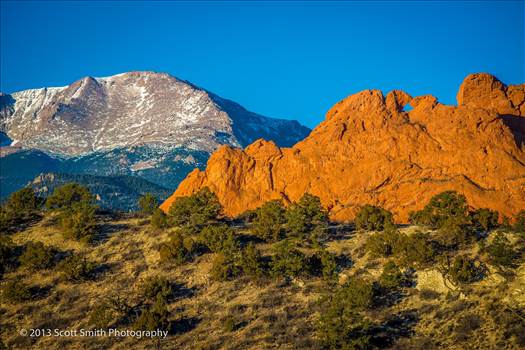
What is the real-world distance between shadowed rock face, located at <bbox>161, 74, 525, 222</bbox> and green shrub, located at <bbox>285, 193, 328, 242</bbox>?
17425mm

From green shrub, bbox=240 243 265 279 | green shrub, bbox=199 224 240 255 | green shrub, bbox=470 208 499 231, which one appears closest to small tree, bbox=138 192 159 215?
green shrub, bbox=199 224 240 255

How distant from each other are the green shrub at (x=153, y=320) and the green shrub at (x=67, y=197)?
3928 cm

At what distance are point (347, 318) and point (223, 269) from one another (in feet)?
55.4

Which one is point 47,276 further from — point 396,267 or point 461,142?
point 461,142

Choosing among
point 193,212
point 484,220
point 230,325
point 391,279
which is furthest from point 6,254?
point 484,220

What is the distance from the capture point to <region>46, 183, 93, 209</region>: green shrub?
309ft

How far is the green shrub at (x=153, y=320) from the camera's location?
189ft

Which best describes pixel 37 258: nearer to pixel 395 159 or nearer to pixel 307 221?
pixel 307 221

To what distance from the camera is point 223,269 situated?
67438mm

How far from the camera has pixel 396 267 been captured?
219ft

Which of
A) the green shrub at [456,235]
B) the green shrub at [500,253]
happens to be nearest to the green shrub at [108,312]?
the green shrub at [456,235]

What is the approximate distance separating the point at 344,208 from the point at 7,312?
192ft

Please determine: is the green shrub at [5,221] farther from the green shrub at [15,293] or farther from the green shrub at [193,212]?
the green shrub at [193,212]

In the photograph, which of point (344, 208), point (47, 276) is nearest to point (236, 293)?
point (47, 276)
